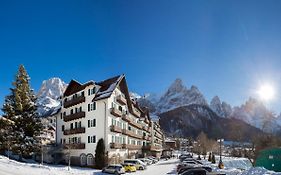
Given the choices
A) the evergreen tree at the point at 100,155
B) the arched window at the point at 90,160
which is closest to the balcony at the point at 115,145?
the evergreen tree at the point at 100,155

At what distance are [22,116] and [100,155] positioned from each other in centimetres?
1437

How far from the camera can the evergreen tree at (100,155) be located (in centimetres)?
4784

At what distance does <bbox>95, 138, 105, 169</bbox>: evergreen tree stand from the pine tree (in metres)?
9.79

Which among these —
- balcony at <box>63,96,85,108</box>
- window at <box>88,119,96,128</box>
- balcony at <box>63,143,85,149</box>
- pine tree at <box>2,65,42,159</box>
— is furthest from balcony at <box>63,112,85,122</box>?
pine tree at <box>2,65,42,159</box>

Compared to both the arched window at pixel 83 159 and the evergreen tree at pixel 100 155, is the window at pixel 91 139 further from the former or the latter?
the arched window at pixel 83 159

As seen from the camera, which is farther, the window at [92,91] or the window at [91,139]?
the window at [92,91]

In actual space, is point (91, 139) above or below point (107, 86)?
below

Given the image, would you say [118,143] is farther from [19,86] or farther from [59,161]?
[19,86]

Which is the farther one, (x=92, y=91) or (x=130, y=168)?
(x=92, y=91)

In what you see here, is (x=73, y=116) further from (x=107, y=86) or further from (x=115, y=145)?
(x=115, y=145)

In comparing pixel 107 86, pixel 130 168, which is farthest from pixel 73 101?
pixel 130 168

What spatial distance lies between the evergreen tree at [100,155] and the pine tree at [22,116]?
385 inches

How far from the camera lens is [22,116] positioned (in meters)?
49.2

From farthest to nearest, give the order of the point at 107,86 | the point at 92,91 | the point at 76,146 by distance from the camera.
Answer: the point at 107,86 < the point at 92,91 < the point at 76,146
